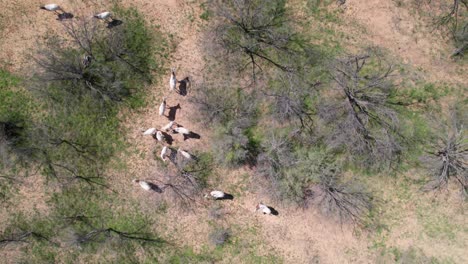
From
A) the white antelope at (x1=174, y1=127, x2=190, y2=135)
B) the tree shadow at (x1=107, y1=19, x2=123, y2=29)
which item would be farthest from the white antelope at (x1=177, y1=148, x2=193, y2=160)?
the tree shadow at (x1=107, y1=19, x2=123, y2=29)

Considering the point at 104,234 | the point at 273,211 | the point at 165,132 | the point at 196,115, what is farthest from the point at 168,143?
the point at 273,211

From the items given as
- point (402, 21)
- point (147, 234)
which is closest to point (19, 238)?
point (147, 234)

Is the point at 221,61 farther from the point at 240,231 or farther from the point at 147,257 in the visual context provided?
the point at 147,257

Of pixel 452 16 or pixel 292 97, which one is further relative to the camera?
pixel 452 16

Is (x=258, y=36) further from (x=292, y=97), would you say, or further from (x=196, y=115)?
(x=196, y=115)

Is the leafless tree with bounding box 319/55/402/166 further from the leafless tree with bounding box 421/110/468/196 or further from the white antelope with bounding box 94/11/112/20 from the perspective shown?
the white antelope with bounding box 94/11/112/20

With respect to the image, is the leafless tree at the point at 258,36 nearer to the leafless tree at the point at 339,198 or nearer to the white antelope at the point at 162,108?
the white antelope at the point at 162,108

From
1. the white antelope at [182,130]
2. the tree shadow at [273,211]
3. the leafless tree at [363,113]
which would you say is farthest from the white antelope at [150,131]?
the leafless tree at [363,113]
